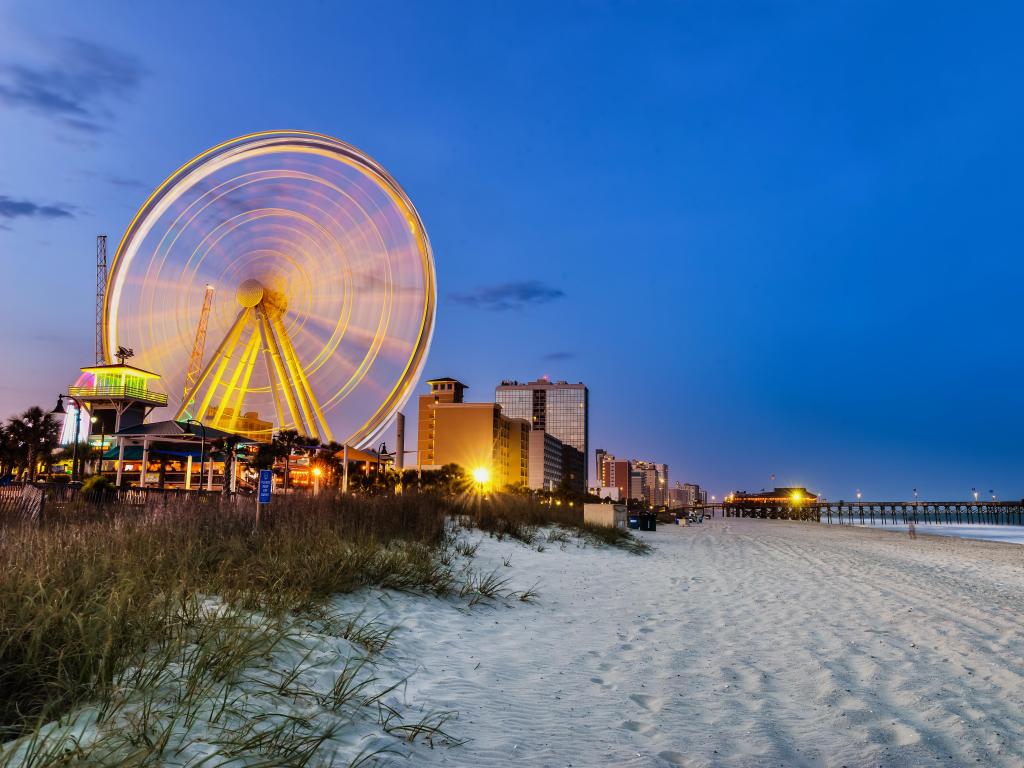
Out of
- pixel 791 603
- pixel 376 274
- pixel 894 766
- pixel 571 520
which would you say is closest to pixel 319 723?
pixel 894 766

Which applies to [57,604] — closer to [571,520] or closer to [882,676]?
[882,676]

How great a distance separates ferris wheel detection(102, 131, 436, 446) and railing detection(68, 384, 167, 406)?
2253 centimetres

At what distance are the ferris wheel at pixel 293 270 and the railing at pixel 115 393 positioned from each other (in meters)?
22.5

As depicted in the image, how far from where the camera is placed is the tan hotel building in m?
134

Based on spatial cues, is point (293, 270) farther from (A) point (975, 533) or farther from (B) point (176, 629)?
(A) point (975, 533)

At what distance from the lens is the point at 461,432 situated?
136 metres

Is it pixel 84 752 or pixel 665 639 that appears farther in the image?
pixel 665 639

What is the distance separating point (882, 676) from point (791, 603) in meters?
3.62

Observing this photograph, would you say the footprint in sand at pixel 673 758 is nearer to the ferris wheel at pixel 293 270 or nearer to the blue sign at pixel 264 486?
the blue sign at pixel 264 486

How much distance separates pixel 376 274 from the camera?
1011 inches

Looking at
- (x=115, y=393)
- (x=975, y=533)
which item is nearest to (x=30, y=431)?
(x=115, y=393)

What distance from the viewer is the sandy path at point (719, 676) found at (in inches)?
147

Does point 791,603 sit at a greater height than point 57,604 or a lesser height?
lesser

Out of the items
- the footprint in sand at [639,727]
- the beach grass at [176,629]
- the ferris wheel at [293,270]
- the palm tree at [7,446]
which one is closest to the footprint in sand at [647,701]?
the footprint in sand at [639,727]
